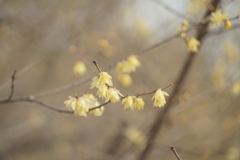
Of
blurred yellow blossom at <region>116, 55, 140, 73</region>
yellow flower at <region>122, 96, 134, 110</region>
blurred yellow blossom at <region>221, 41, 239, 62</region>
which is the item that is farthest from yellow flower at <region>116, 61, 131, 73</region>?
blurred yellow blossom at <region>221, 41, 239, 62</region>

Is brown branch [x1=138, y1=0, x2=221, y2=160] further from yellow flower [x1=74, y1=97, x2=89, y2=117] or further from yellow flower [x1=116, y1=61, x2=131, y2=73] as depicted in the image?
yellow flower [x1=74, y1=97, x2=89, y2=117]

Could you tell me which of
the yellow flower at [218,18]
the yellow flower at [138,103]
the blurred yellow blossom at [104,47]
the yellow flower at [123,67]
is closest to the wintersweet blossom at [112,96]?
the yellow flower at [138,103]

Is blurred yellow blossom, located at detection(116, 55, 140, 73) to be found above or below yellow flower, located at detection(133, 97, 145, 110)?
above

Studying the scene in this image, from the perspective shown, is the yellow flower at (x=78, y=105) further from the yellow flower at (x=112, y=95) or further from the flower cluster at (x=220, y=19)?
the flower cluster at (x=220, y=19)

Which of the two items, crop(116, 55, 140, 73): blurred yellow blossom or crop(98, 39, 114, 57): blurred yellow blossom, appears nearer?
crop(116, 55, 140, 73): blurred yellow blossom

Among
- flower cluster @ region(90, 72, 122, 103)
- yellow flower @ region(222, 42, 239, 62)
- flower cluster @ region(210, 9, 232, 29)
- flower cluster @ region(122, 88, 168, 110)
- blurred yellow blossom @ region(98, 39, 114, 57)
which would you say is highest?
blurred yellow blossom @ region(98, 39, 114, 57)

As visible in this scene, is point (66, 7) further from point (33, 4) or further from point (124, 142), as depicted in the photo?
point (124, 142)

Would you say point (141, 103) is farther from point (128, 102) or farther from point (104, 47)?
point (104, 47)

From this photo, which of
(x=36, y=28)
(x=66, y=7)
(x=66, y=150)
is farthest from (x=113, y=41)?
(x=66, y=150)
